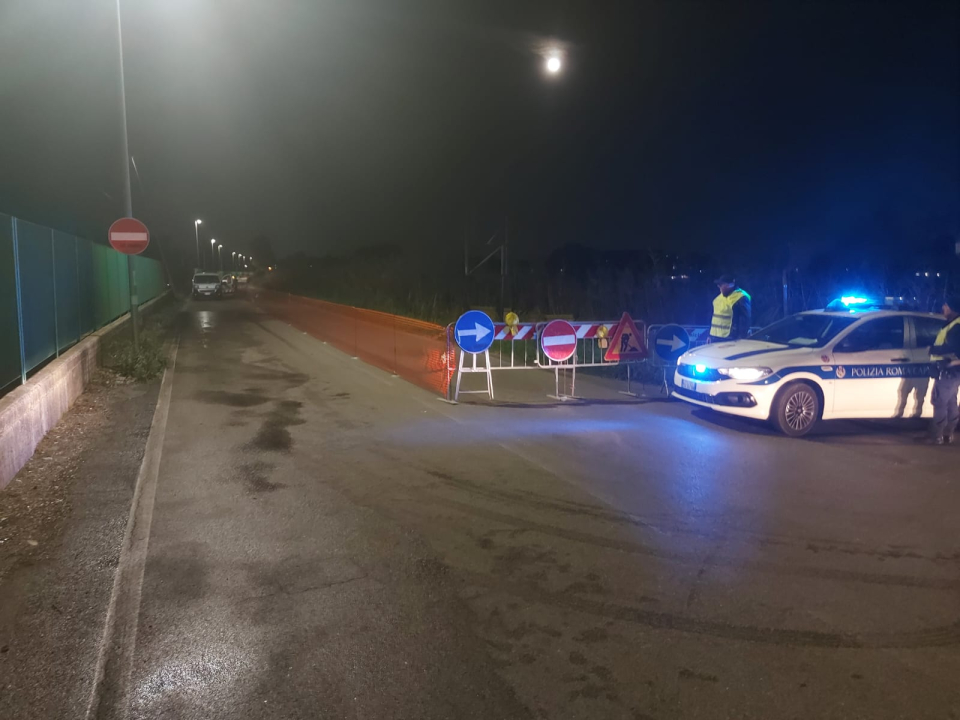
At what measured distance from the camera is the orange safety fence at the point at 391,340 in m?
13.2

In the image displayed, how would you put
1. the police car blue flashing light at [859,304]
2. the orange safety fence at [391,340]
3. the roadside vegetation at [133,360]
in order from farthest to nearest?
the roadside vegetation at [133,360] < the orange safety fence at [391,340] < the police car blue flashing light at [859,304]

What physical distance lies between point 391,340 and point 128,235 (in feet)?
19.5

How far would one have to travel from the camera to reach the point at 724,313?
11258 mm

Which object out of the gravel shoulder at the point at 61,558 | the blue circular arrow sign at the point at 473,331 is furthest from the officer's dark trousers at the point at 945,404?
the gravel shoulder at the point at 61,558

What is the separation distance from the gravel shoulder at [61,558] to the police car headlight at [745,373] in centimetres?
698

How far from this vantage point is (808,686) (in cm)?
375

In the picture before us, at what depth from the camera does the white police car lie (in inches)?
363

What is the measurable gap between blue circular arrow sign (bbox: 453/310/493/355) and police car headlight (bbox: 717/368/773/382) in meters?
3.63

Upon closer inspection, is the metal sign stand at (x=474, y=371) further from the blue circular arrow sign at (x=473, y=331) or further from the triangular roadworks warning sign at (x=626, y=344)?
the triangular roadworks warning sign at (x=626, y=344)

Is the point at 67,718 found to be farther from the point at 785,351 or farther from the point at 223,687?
the point at 785,351

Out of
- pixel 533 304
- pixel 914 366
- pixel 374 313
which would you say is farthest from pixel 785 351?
pixel 533 304

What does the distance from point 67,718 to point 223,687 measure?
27.4 inches

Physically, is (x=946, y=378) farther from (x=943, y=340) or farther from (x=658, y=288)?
(x=658, y=288)

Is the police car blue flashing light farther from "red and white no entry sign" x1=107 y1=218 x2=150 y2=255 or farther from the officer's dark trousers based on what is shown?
"red and white no entry sign" x1=107 y1=218 x2=150 y2=255
